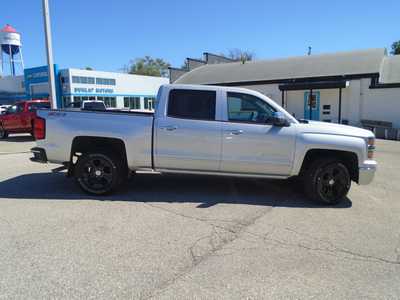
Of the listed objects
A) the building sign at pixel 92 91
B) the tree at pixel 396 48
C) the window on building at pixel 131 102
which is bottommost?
the window on building at pixel 131 102

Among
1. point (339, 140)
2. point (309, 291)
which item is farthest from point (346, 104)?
point (309, 291)

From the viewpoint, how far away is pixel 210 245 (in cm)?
397

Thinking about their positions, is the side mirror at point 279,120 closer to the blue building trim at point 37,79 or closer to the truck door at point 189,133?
the truck door at point 189,133

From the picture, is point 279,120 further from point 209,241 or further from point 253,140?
point 209,241

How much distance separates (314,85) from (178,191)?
1855 cm

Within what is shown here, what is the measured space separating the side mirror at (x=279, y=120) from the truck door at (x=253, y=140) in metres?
0.08

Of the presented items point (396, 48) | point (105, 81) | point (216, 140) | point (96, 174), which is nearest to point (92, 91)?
point (105, 81)

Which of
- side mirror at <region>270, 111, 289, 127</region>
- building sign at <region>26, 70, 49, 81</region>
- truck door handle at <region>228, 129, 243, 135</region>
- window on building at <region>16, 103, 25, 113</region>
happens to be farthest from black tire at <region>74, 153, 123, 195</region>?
building sign at <region>26, 70, 49, 81</region>

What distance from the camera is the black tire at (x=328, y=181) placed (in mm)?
5539

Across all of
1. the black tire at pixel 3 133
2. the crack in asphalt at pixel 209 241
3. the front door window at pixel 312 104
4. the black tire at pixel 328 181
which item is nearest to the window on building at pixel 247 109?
the black tire at pixel 328 181

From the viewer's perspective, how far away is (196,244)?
3.98 meters

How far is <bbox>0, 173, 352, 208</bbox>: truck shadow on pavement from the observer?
5.77m

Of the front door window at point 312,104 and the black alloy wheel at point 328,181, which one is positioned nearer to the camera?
the black alloy wheel at point 328,181

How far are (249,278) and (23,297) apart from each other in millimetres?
2144
